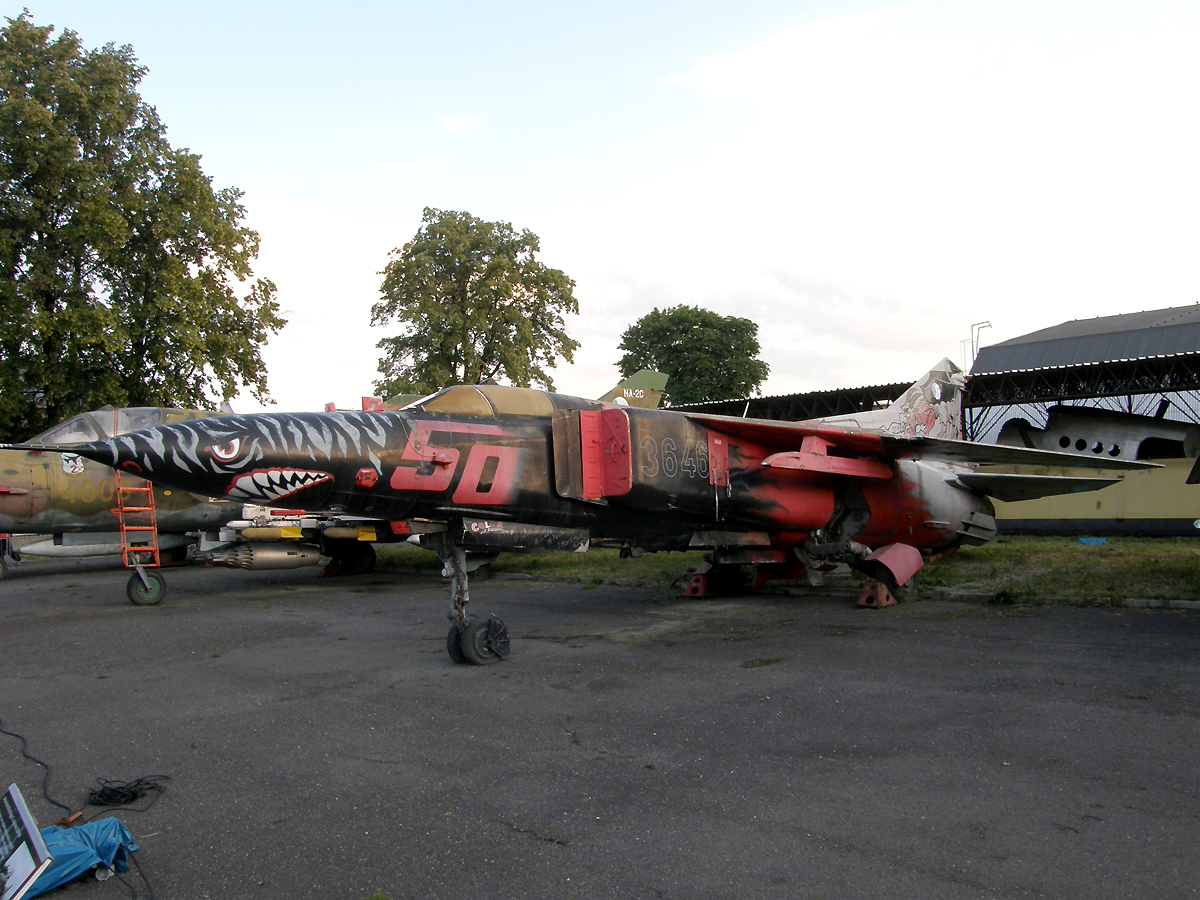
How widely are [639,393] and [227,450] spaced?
6144 mm

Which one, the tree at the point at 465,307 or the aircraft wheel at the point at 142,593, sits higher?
the tree at the point at 465,307

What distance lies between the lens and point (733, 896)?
9.21ft

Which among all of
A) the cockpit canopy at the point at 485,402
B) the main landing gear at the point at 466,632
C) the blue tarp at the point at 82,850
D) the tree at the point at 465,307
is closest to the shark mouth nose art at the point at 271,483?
the cockpit canopy at the point at 485,402

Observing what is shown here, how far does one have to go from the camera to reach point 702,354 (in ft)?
157

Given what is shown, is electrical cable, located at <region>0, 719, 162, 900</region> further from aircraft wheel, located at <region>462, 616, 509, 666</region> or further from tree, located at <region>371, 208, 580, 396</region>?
tree, located at <region>371, 208, 580, 396</region>

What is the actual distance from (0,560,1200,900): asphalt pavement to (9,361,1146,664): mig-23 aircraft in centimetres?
124

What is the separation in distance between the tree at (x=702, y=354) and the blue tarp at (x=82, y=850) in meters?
44.1

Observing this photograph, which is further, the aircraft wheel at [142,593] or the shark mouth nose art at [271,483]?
the aircraft wheel at [142,593]

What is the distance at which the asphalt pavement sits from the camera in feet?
9.87

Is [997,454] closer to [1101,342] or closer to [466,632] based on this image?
[466,632]

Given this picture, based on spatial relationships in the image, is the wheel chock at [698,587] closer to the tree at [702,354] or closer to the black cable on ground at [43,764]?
the black cable on ground at [43,764]

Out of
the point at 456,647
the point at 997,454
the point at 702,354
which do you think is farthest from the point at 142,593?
the point at 702,354

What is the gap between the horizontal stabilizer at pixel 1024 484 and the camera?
35.2ft

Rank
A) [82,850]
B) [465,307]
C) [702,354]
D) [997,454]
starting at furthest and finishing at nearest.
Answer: [702,354] → [465,307] → [997,454] → [82,850]
